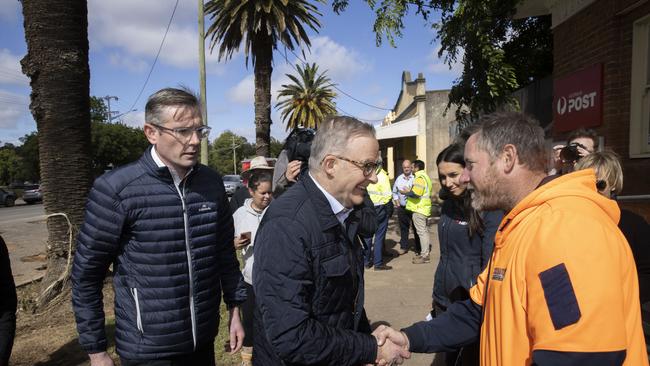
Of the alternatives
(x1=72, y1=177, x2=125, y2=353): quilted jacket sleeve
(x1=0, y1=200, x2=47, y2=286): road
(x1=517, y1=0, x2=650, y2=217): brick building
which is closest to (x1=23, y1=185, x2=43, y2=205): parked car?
(x1=0, y1=200, x2=47, y2=286): road

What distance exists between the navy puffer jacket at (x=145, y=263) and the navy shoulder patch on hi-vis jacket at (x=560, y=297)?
1.79 meters

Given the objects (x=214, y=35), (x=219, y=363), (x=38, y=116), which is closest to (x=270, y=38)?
(x=214, y=35)

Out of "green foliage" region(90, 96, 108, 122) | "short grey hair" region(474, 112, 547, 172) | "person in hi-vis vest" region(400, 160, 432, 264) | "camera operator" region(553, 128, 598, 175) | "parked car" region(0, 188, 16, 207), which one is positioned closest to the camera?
"short grey hair" region(474, 112, 547, 172)

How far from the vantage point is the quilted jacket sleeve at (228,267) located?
2.61 m

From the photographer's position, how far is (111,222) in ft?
6.80

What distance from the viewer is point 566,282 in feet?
3.67

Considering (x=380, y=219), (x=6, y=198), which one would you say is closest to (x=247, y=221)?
(x=380, y=219)

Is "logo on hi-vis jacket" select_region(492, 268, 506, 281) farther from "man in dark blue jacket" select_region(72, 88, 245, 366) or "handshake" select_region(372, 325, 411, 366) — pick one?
"man in dark blue jacket" select_region(72, 88, 245, 366)

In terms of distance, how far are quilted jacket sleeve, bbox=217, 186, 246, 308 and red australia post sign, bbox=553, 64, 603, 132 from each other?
5.16m

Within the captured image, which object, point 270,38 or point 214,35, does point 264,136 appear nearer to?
point 270,38

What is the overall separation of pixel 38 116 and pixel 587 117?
7.24 metres

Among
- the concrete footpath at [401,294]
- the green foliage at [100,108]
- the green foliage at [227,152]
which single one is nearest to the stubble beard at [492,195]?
the concrete footpath at [401,294]

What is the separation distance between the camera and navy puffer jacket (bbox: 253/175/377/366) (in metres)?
1.56

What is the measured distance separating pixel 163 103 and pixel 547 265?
200 centimetres
